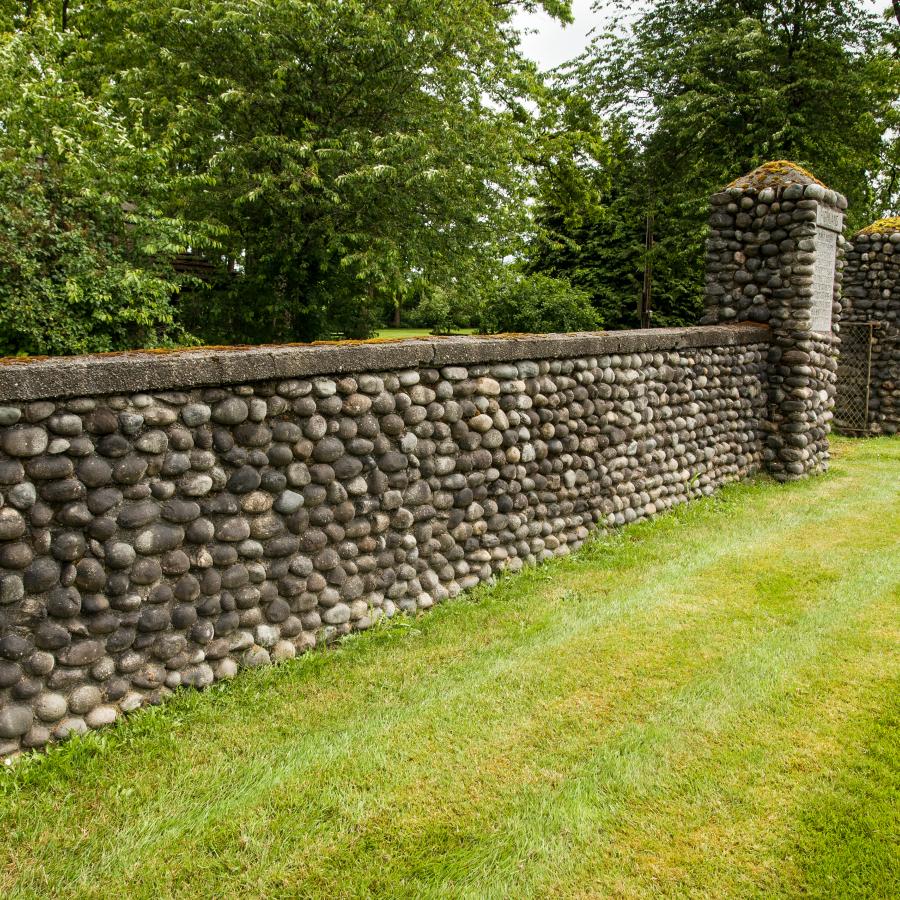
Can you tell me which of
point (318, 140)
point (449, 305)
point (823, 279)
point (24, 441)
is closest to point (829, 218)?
point (823, 279)

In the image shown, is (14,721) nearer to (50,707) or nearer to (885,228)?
(50,707)

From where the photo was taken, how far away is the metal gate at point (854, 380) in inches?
567

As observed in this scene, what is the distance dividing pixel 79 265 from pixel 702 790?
9.96m

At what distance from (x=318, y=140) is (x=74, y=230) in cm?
450

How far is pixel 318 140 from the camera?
13250 mm

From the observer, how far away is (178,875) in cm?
→ 287

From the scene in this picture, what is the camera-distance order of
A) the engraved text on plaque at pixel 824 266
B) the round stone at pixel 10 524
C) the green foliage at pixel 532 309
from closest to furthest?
the round stone at pixel 10 524 < the engraved text on plaque at pixel 824 266 < the green foliage at pixel 532 309

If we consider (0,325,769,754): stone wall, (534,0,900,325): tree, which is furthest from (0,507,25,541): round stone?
(534,0,900,325): tree

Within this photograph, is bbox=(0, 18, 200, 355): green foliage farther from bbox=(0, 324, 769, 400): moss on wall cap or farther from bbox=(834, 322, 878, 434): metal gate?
bbox=(834, 322, 878, 434): metal gate

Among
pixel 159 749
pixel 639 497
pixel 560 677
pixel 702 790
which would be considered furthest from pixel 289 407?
pixel 639 497

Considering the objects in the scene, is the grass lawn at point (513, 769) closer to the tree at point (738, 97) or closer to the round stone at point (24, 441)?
the round stone at point (24, 441)

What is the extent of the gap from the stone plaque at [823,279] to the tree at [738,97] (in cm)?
792

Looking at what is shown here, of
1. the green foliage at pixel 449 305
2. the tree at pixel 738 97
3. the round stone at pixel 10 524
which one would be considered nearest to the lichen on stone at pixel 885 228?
the tree at pixel 738 97

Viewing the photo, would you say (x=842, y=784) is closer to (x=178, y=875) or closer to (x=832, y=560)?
(x=178, y=875)
